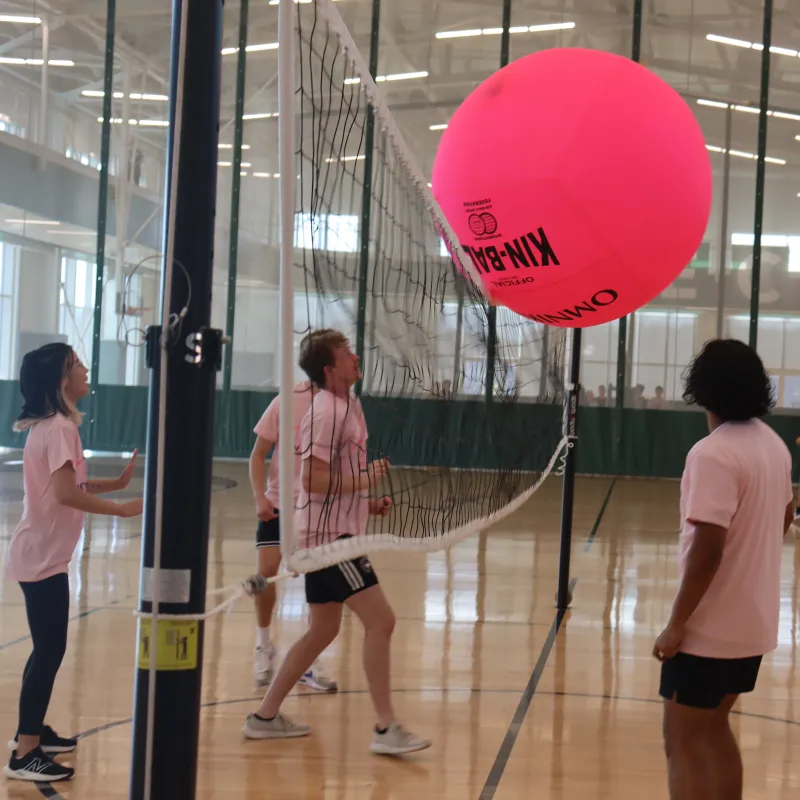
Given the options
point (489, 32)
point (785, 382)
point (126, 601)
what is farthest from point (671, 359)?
point (126, 601)

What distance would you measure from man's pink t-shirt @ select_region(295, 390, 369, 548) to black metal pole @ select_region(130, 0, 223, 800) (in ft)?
5.14

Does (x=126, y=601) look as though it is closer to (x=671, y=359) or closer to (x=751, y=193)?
(x=671, y=359)

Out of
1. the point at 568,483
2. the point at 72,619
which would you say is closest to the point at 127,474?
the point at 72,619

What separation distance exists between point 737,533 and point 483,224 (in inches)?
58.1

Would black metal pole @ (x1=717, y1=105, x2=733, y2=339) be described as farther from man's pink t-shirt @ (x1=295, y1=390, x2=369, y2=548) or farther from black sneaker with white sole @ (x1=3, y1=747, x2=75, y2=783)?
black sneaker with white sole @ (x1=3, y1=747, x2=75, y2=783)

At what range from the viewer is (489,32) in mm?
14422

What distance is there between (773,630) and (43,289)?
1374 centimetres

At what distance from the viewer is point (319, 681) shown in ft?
14.1

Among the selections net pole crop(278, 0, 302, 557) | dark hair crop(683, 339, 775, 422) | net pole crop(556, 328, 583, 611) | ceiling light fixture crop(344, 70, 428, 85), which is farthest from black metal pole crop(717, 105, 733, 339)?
net pole crop(278, 0, 302, 557)

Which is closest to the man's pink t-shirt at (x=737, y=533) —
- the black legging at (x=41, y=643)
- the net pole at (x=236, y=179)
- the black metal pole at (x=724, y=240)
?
the black legging at (x=41, y=643)

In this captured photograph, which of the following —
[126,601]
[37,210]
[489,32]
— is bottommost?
[126,601]

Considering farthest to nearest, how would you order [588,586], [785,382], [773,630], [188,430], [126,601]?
1. [785,382]
2. [588,586]
3. [126,601]
4. [773,630]
5. [188,430]

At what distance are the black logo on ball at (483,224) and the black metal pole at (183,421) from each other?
1913 millimetres

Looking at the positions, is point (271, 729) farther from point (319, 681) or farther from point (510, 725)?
point (510, 725)
